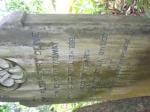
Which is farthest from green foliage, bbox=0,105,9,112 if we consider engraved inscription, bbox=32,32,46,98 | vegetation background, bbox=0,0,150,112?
engraved inscription, bbox=32,32,46,98

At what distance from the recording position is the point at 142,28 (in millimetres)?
2863

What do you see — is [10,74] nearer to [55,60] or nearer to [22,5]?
[55,60]

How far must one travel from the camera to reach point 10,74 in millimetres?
2977

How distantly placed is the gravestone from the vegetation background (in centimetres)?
32

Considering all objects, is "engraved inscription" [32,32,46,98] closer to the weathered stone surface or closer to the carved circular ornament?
the carved circular ornament

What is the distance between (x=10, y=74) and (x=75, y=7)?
2.94 metres

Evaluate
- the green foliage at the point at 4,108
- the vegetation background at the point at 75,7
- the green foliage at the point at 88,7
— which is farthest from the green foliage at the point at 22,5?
the green foliage at the point at 88,7

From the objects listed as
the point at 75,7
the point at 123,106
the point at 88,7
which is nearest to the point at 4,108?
the point at 75,7

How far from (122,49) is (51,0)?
167 inches

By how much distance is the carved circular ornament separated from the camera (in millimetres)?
2892

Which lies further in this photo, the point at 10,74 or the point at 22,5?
the point at 22,5

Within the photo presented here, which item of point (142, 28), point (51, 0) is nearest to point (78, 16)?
point (142, 28)

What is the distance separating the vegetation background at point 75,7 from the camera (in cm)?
486

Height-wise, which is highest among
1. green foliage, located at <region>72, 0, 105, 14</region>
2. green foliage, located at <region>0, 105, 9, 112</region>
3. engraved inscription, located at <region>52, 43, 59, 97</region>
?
engraved inscription, located at <region>52, 43, 59, 97</region>
